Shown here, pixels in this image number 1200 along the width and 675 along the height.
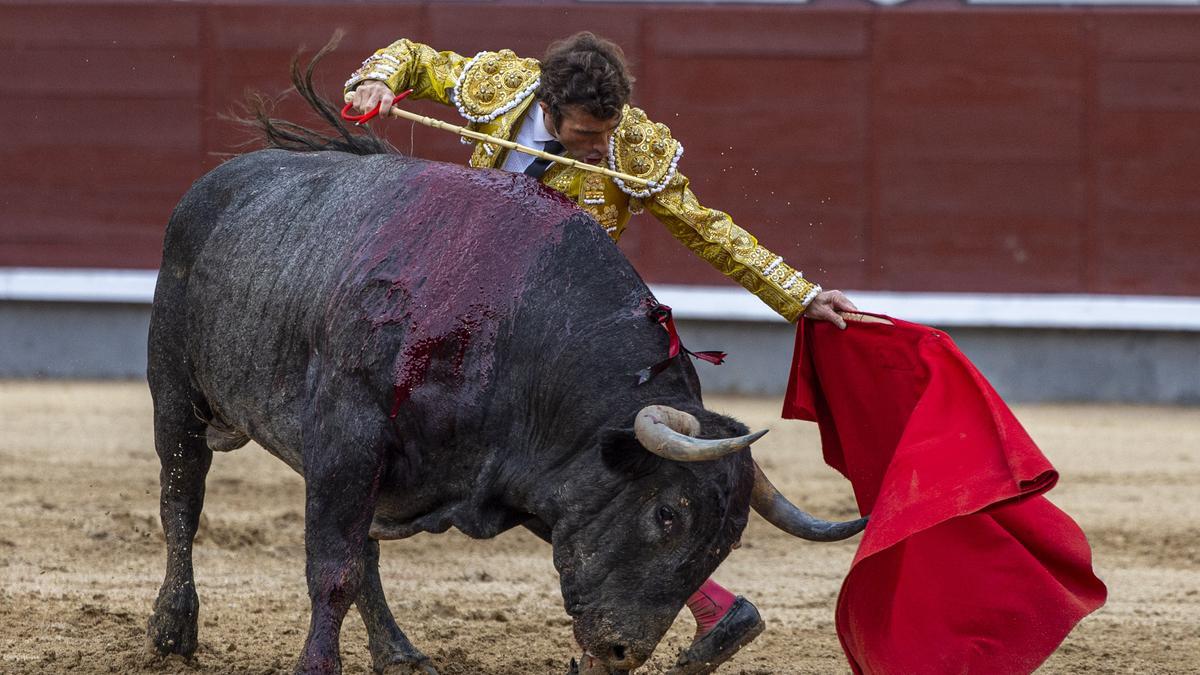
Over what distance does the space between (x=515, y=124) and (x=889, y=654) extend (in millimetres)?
1217

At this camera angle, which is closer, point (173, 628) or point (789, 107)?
point (173, 628)

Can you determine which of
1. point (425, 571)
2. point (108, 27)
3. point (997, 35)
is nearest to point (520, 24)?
point (108, 27)

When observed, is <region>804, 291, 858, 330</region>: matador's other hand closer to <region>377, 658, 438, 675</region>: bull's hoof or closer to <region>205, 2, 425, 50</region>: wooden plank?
<region>377, 658, 438, 675</region>: bull's hoof

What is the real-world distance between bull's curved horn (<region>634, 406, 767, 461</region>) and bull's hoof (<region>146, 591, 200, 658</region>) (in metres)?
1.28

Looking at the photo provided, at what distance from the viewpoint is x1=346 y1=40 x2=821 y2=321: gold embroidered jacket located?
10.3ft

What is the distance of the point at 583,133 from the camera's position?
9.70ft

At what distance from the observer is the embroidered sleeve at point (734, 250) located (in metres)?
3.17

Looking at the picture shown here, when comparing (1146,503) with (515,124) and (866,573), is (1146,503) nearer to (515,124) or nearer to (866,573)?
(866,573)

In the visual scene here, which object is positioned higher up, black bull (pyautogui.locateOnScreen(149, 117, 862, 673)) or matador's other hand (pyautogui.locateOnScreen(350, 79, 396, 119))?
matador's other hand (pyautogui.locateOnScreen(350, 79, 396, 119))

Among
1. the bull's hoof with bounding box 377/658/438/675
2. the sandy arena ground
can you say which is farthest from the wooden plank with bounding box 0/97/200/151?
the bull's hoof with bounding box 377/658/438/675

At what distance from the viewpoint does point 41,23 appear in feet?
27.8

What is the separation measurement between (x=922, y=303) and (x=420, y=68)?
5539 millimetres

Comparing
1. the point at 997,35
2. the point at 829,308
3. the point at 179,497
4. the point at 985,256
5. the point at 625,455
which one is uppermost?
the point at 997,35

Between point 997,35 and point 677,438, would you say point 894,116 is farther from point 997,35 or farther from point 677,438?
point 677,438
